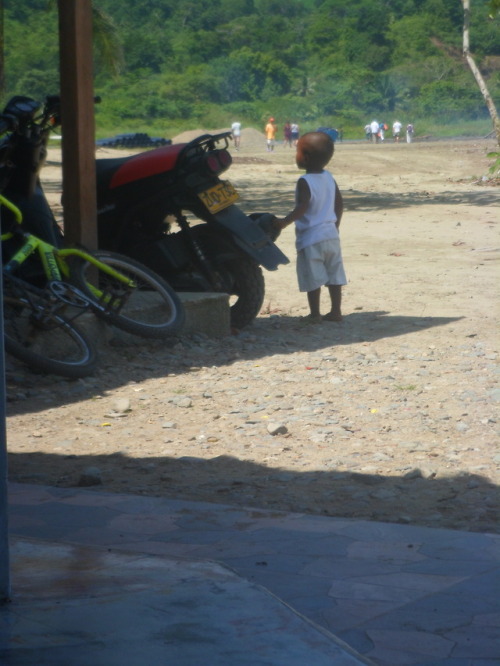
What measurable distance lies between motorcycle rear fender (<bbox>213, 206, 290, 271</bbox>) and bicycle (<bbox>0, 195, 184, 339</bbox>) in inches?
24.9

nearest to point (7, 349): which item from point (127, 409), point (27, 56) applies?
point (127, 409)

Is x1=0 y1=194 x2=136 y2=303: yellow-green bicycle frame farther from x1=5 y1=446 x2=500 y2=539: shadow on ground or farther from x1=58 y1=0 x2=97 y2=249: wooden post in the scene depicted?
x1=5 y1=446 x2=500 y2=539: shadow on ground

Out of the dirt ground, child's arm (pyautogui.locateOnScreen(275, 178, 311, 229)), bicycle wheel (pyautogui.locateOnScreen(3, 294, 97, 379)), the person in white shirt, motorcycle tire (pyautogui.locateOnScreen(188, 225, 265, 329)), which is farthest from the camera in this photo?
the person in white shirt

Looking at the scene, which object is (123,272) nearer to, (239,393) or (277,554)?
(239,393)

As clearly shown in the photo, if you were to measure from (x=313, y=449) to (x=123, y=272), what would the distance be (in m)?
2.41

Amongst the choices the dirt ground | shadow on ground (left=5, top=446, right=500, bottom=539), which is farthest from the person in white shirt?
shadow on ground (left=5, top=446, right=500, bottom=539)

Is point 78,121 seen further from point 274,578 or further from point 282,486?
point 274,578

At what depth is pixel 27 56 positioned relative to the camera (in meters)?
77.1

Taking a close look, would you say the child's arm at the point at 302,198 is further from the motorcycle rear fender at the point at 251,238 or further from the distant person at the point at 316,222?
the motorcycle rear fender at the point at 251,238

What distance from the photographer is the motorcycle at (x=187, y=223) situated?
6.79 m

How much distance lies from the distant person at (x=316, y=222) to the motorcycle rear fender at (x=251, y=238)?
48 centimetres

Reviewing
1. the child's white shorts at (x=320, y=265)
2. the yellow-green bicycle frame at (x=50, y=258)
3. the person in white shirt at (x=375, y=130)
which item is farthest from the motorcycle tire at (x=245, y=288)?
the person in white shirt at (x=375, y=130)

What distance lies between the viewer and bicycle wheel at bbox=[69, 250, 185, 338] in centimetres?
613

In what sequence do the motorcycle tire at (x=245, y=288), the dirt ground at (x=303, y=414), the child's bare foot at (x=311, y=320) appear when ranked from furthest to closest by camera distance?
the child's bare foot at (x=311, y=320)
the motorcycle tire at (x=245, y=288)
the dirt ground at (x=303, y=414)
